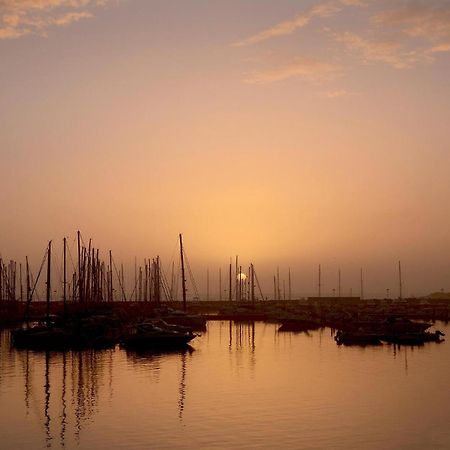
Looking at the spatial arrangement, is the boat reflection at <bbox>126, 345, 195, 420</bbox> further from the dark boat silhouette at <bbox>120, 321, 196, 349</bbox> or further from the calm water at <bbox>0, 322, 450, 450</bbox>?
the dark boat silhouette at <bbox>120, 321, 196, 349</bbox>

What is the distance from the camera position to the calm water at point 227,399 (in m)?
27.8

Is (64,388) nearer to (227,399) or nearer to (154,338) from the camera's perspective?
(227,399)

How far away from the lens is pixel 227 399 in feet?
118

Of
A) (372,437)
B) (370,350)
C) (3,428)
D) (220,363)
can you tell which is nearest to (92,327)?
(220,363)

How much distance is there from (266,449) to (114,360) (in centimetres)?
2817

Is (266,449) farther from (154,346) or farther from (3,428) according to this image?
(154,346)

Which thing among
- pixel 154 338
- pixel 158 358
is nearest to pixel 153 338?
pixel 154 338

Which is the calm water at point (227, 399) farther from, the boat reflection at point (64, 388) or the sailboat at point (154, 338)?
the sailboat at point (154, 338)

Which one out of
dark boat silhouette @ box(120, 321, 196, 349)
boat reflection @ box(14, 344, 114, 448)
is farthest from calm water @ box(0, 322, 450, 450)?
dark boat silhouette @ box(120, 321, 196, 349)

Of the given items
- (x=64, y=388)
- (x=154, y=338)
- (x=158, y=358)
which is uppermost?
(x=154, y=338)

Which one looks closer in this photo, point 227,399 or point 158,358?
point 227,399

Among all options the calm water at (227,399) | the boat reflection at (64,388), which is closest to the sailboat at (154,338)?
the calm water at (227,399)

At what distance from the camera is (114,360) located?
51.9 m

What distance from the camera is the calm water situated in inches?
1096
